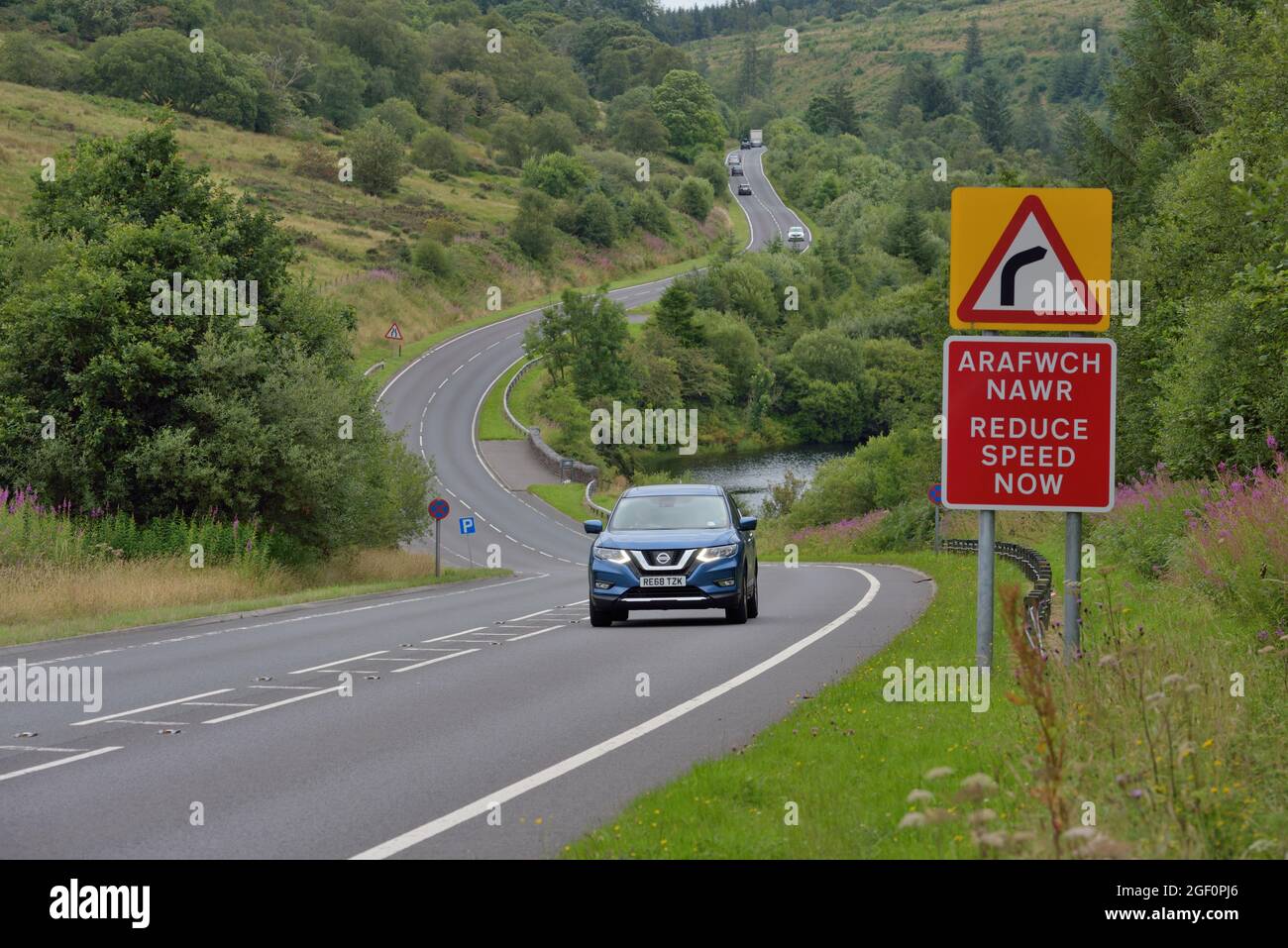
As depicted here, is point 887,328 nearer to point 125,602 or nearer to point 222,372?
point 222,372

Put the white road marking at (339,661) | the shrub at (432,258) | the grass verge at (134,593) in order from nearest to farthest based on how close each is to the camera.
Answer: the white road marking at (339,661), the grass verge at (134,593), the shrub at (432,258)

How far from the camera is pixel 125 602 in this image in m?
25.7

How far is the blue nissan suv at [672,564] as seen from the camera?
19906mm

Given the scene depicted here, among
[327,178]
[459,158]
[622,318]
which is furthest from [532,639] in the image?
[459,158]

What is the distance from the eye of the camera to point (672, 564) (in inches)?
783

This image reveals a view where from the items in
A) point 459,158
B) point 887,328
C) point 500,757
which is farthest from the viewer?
point 459,158

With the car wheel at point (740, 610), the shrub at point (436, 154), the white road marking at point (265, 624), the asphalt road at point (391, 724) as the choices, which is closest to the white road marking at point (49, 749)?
the asphalt road at point (391, 724)

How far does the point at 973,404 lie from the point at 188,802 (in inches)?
205

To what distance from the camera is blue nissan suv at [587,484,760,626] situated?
19.9 metres

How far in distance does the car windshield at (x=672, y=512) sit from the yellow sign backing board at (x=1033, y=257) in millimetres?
12252

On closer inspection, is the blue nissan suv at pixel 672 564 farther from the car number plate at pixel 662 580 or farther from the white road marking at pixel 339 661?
the white road marking at pixel 339 661

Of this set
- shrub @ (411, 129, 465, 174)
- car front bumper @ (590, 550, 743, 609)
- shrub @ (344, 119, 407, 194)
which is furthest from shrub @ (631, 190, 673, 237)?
car front bumper @ (590, 550, 743, 609)

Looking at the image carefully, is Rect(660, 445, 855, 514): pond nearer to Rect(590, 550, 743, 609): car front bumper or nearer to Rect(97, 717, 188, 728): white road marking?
Rect(590, 550, 743, 609): car front bumper

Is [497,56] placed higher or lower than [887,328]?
higher
